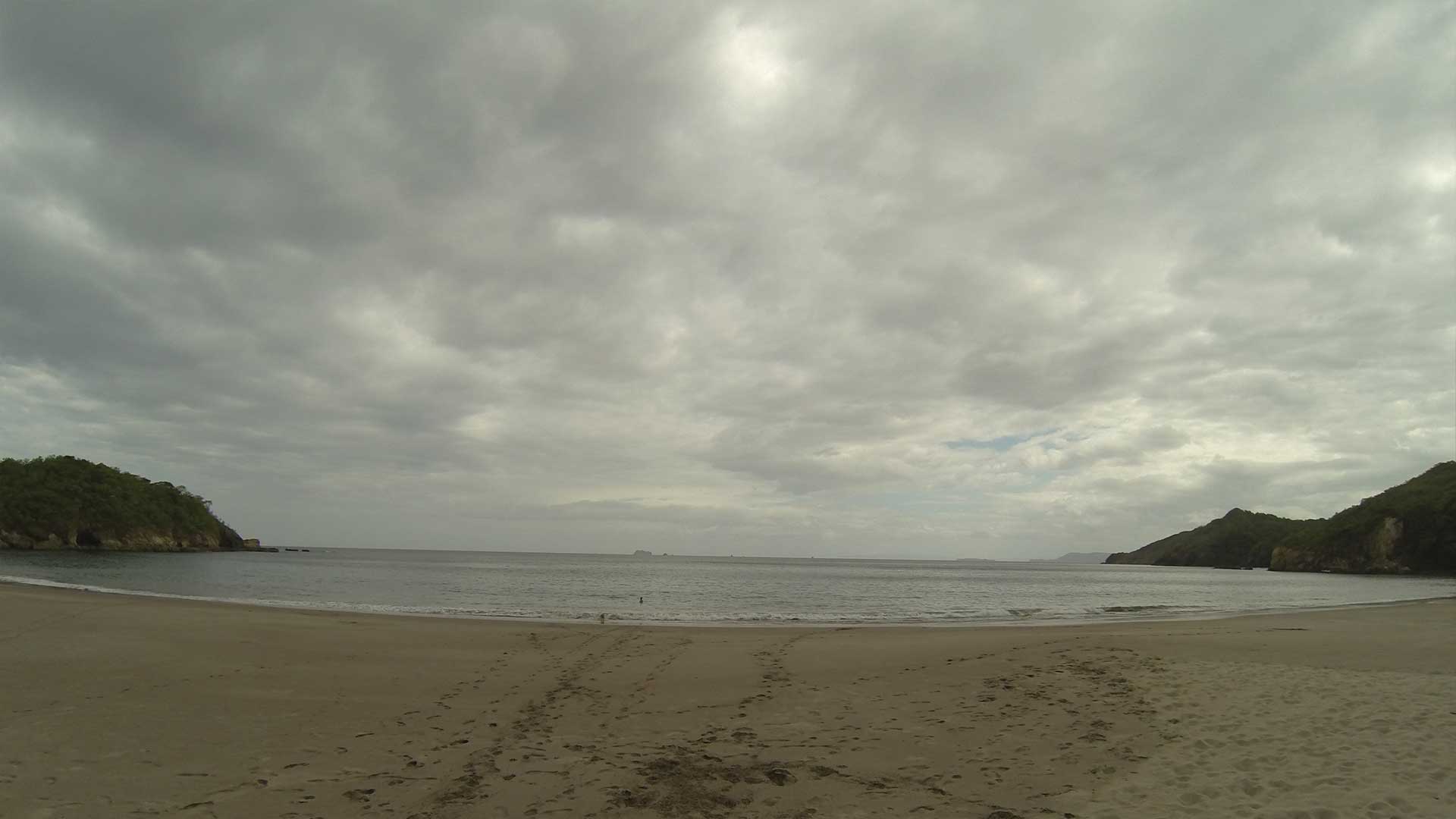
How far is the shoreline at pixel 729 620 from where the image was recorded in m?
28.0

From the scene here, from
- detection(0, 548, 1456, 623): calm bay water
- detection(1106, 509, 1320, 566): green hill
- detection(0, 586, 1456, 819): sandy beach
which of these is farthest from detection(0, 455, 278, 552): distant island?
detection(1106, 509, 1320, 566): green hill

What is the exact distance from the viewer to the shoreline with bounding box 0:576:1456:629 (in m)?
28.0

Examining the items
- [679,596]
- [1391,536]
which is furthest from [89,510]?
[1391,536]

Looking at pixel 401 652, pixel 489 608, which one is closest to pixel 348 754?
pixel 401 652

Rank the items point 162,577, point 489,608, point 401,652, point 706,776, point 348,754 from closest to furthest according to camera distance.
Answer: point 706,776 < point 348,754 < point 401,652 < point 489,608 < point 162,577

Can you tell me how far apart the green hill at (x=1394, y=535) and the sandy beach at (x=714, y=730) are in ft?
369

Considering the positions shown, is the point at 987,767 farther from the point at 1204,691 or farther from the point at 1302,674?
the point at 1302,674

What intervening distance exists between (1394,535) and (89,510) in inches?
7834

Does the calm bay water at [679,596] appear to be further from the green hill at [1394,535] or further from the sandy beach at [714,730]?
the green hill at [1394,535]

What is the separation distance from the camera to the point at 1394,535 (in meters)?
99.5

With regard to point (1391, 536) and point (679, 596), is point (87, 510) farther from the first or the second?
point (1391, 536)

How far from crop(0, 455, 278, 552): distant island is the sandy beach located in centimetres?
10925

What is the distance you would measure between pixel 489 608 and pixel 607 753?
95.1 ft

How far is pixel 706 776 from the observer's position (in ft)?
26.8
